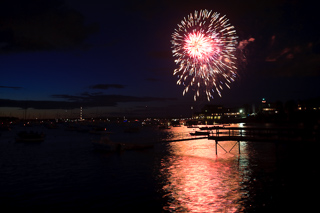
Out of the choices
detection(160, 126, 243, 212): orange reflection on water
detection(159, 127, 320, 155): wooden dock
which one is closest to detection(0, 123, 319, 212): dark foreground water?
detection(160, 126, 243, 212): orange reflection on water

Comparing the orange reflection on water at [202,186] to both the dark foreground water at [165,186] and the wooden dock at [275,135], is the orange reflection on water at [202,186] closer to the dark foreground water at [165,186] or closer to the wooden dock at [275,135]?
the dark foreground water at [165,186]

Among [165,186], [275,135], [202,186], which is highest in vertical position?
[275,135]

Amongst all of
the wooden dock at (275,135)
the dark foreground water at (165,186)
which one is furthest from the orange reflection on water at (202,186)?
the wooden dock at (275,135)

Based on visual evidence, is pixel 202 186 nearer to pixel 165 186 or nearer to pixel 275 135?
pixel 165 186

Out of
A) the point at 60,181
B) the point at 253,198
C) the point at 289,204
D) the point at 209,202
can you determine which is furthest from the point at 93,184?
the point at 289,204

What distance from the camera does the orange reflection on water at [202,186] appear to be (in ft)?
70.8

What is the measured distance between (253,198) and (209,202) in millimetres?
4060

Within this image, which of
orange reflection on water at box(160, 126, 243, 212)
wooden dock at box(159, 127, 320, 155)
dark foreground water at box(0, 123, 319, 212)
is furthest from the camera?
wooden dock at box(159, 127, 320, 155)

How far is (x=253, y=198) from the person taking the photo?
76.1 ft

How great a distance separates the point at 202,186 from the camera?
27469 mm

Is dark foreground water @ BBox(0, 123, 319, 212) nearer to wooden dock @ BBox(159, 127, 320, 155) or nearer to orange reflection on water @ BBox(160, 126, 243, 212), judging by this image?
orange reflection on water @ BBox(160, 126, 243, 212)

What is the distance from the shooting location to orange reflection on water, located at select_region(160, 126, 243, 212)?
21.6 meters

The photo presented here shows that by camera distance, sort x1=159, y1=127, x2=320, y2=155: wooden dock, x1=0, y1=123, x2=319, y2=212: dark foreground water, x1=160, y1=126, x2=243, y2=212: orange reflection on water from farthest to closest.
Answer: x1=159, y1=127, x2=320, y2=155: wooden dock → x1=0, y1=123, x2=319, y2=212: dark foreground water → x1=160, y1=126, x2=243, y2=212: orange reflection on water

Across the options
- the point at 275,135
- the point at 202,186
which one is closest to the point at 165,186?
the point at 202,186
